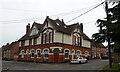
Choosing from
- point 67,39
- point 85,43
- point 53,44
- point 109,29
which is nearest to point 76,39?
point 67,39

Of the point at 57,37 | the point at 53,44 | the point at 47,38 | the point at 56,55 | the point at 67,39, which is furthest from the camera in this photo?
the point at 67,39

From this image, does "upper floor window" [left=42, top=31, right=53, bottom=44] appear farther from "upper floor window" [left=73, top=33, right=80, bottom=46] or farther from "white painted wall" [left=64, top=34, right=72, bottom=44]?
"upper floor window" [left=73, top=33, right=80, bottom=46]

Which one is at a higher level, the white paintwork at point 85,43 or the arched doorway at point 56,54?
the white paintwork at point 85,43

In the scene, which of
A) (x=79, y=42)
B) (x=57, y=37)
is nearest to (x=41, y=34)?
(x=57, y=37)

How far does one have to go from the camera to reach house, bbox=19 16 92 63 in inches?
1225

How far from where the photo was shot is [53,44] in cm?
3100

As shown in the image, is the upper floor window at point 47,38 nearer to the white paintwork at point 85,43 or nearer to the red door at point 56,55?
the red door at point 56,55

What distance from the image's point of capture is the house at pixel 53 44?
3111 centimetres

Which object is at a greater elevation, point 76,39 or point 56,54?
point 76,39

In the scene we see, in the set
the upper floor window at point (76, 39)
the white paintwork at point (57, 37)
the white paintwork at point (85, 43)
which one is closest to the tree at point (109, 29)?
the white paintwork at point (57, 37)

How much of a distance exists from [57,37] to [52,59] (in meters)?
4.33

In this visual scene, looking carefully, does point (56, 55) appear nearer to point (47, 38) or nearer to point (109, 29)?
point (47, 38)

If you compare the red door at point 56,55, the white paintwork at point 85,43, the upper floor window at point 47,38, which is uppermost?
the upper floor window at point 47,38

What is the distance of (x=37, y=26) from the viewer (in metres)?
37.2
